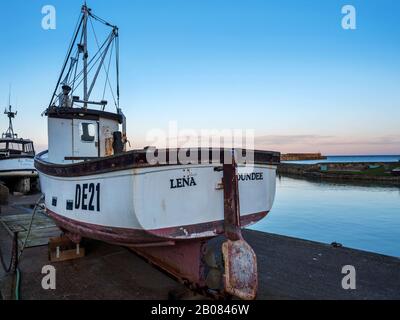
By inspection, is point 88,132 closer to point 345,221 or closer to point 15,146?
point 345,221

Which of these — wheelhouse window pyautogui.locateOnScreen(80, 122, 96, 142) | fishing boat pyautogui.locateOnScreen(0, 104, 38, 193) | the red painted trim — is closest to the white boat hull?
the red painted trim

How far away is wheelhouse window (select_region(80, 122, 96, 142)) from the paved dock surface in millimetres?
2700

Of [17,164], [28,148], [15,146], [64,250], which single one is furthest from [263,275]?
[28,148]

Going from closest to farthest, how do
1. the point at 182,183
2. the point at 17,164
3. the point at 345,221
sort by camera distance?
the point at 182,183
the point at 345,221
the point at 17,164

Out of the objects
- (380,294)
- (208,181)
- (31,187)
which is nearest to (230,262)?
(208,181)

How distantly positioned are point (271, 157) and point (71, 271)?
4.50 meters

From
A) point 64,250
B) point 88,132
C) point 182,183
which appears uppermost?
point 88,132

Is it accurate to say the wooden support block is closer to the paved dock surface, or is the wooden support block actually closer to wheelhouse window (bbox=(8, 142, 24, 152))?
the paved dock surface

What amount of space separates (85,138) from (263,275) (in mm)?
4949

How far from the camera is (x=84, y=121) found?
22.9 feet

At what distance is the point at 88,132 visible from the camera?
7035mm

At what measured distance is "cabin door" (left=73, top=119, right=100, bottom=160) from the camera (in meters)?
6.85

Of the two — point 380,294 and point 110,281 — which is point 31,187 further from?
point 380,294

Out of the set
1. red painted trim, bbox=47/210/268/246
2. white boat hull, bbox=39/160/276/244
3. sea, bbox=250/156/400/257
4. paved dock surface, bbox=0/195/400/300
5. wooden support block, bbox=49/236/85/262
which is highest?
white boat hull, bbox=39/160/276/244
